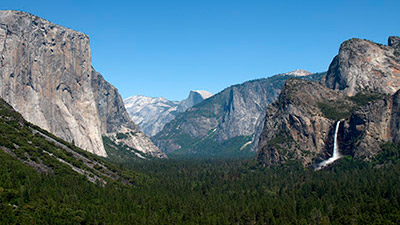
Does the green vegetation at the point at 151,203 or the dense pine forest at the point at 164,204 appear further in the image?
the green vegetation at the point at 151,203

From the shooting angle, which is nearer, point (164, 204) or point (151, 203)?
point (151, 203)

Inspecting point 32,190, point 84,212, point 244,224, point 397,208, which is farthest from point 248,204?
point 32,190

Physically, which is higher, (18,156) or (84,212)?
(18,156)

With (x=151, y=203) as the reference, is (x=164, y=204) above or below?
below

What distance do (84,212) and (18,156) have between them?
56283mm

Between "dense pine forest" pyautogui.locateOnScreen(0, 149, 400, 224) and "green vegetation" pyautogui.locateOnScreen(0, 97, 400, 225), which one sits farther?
"green vegetation" pyautogui.locateOnScreen(0, 97, 400, 225)

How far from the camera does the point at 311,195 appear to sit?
195750 mm

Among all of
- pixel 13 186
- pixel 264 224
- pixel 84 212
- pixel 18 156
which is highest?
pixel 18 156

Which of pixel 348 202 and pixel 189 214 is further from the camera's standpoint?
pixel 348 202

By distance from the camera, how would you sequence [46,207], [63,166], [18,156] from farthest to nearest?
[63,166] → [18,156] → [46,207]

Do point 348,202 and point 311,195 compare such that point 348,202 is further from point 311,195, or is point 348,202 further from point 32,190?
point 32,190

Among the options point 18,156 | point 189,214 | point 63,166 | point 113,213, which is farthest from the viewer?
point 63,166

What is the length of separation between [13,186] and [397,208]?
117 metres

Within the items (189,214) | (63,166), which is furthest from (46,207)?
(63,166)
